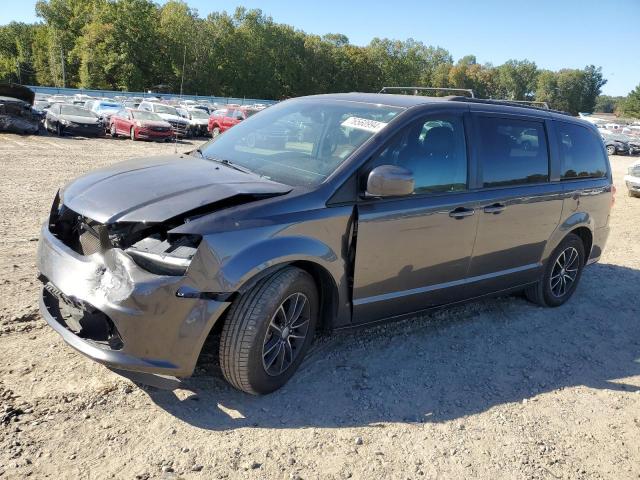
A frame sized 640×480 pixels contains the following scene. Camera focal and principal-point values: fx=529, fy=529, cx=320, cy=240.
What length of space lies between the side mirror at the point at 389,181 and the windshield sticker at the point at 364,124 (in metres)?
0.42

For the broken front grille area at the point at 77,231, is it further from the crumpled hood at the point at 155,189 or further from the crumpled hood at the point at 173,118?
the crumpled hood at the point at 173,118

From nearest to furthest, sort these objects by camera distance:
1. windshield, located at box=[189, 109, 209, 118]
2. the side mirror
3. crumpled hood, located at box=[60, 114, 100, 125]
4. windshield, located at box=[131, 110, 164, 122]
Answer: the side mirror
crumpled hood, located at box=[60, 114, 100, 125]
windshield, located at box=[131, 110, 164, 122]
windshield, located at box=[189, 109, 209, 118]

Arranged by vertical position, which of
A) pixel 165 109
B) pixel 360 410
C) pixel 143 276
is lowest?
pixel 360 410

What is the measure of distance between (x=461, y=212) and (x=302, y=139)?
1.30m

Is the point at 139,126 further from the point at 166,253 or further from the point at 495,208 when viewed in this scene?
the point at 166,253

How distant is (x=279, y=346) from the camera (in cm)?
327

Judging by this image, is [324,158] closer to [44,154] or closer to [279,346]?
[279,346]

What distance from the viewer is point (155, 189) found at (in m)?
3.11

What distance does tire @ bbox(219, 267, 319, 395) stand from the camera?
2.99 m

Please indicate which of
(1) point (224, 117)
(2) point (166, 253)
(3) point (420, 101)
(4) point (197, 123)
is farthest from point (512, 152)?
(4) point (197, 123)

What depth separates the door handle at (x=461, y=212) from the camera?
3906 mm

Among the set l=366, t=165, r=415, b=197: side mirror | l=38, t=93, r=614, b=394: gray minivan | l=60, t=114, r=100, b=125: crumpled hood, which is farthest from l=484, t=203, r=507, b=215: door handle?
l=60, t=114, r=100, b=125: crumpled hood

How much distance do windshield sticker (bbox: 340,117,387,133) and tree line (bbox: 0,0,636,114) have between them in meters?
76.6

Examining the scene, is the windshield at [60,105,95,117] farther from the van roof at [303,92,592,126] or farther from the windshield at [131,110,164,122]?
the van roof at [303,92,592,126]
